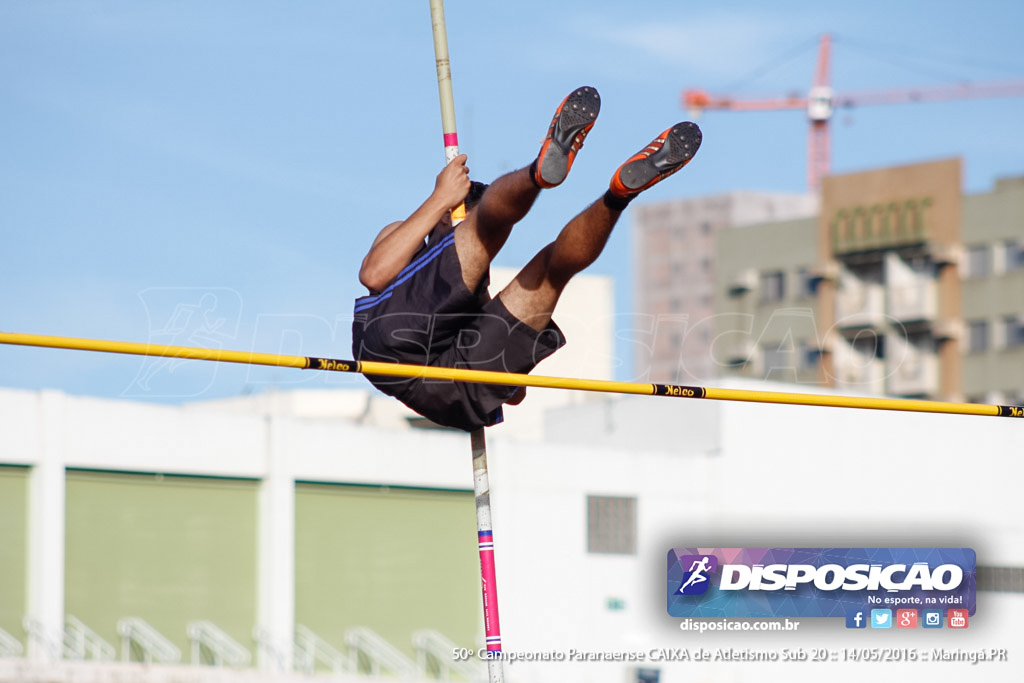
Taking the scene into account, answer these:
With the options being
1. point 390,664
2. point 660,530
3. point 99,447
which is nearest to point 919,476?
point 660,530

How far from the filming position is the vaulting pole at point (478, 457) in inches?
263

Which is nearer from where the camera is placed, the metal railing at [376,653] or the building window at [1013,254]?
the metal railing at [376,653]

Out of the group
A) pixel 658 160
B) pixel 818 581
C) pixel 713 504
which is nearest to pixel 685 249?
pixel 713 504

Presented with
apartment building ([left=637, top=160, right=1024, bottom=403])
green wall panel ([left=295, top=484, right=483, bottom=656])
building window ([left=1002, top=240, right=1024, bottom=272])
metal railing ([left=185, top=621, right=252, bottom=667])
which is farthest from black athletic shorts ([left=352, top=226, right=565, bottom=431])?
building window ([left=1002, top=240, right=1024, bottom=272])

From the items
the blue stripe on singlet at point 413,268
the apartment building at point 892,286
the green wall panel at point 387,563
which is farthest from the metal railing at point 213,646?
the apartment building at point 892,286

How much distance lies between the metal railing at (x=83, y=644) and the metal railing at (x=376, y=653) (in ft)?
12.9

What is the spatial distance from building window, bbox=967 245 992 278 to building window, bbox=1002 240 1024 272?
481mm

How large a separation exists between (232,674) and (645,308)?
8288cm

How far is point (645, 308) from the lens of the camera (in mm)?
103438

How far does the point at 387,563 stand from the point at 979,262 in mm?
22065

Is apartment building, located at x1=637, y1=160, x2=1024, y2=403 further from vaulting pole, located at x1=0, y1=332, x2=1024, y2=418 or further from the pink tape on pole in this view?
vaulting pole, located at x1=0, y1=332, x2=1024, y2=418

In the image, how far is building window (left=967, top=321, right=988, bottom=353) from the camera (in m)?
40.3

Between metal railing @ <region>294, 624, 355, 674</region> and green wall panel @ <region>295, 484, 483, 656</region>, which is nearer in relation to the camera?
metal railing @ <region>294, 624, 355, 674</region>

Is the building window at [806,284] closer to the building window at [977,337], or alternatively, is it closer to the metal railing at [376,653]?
the building window at [977,337]
